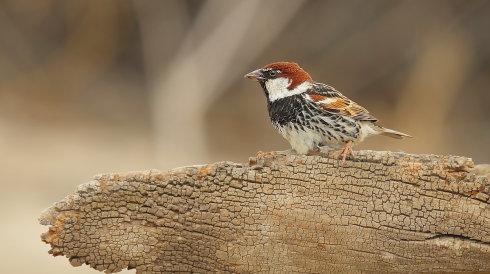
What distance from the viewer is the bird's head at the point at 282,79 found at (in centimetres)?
387

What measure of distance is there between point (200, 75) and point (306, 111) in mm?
3762

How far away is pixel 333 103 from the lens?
3.91 meters

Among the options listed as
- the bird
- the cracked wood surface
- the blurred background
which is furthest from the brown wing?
the blurred background

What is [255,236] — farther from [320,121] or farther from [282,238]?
→ [320,121]

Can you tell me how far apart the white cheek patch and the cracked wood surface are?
0.85 m

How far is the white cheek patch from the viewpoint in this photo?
3.89 meters

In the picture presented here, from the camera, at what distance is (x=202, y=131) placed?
789 centimetres

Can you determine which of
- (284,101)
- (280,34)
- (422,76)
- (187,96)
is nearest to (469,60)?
(422,76)

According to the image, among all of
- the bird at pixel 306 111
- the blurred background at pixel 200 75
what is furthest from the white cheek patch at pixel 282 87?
the blurred background at pixel 200 75

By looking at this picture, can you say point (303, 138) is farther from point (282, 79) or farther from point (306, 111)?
point (282, 79)

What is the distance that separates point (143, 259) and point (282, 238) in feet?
1.19

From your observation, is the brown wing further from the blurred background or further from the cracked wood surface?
the blurred background

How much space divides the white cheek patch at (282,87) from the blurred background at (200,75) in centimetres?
340

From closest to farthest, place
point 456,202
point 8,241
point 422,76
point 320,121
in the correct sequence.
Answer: point 456,202
point 320,121
point 8,241
point 422,76
